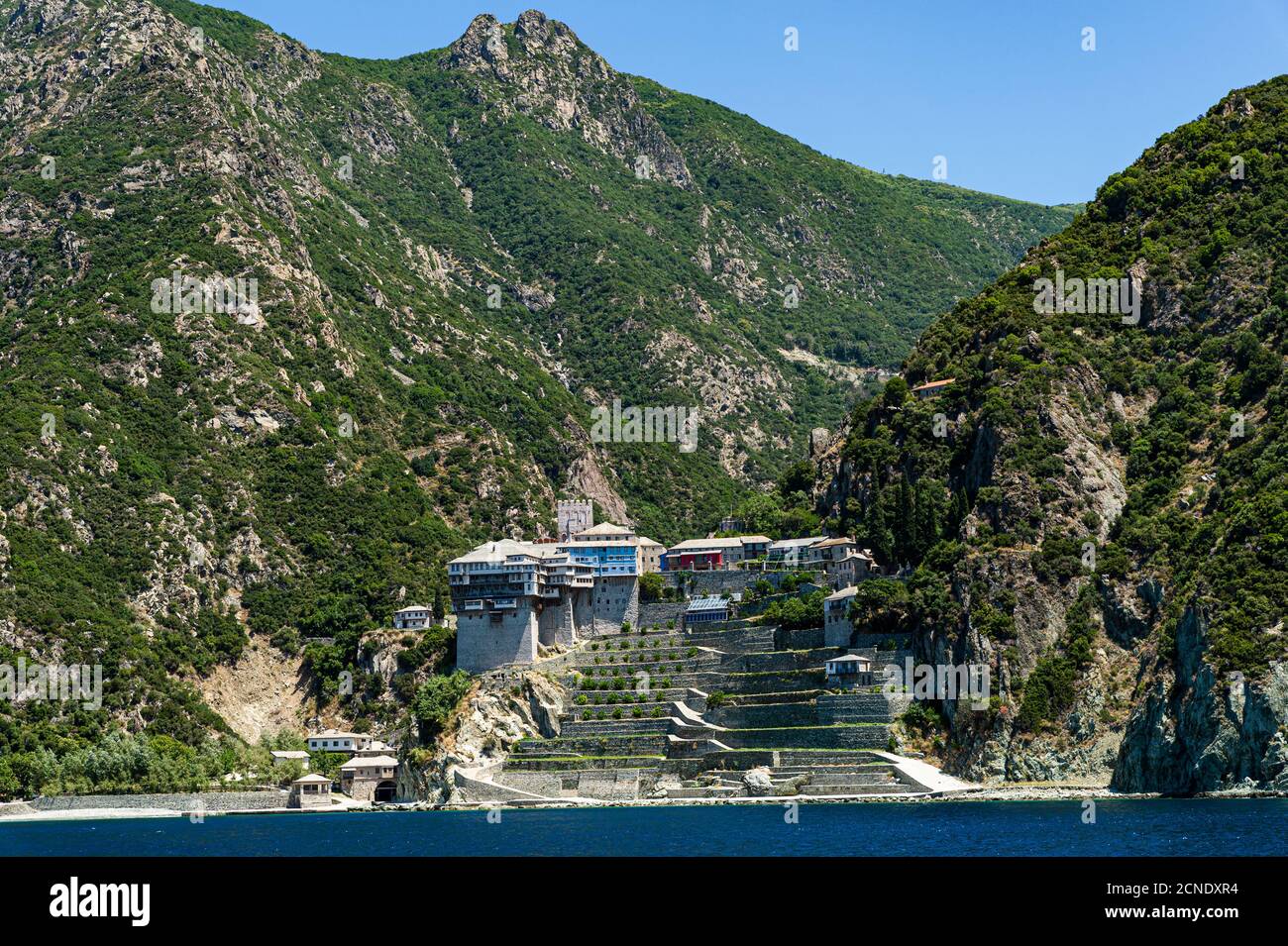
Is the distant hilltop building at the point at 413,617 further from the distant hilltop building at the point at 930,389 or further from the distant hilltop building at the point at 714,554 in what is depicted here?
the distant hilltop building at the point at 930,389

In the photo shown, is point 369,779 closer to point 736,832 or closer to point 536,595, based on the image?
point 536,595

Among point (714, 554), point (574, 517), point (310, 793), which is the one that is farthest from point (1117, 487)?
point (310, 793)

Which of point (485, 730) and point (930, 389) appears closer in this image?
point (485, 730)

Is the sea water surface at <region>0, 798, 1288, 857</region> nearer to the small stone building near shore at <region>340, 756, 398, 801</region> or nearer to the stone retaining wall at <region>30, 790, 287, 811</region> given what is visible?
the stone retaining wall at <region>30, 790, 287, 811</region>

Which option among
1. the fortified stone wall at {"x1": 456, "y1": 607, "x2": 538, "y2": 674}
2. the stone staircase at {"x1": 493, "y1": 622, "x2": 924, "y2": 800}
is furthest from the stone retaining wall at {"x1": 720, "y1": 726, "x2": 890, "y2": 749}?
the fortified stone wall at {"x1": 456, "y1": 607, "x2": 538, "y2": 674}

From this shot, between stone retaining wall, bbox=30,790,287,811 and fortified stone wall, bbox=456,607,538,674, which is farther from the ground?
fortified stone wall, bbox=456,607,538,674
